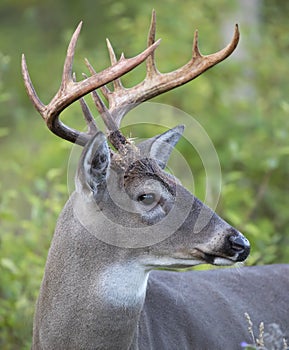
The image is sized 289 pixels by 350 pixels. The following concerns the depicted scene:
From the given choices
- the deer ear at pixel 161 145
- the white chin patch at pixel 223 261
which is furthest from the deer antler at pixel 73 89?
the white chin patch at pixel 223 261

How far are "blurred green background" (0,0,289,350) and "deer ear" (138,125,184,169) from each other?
58.0 inches

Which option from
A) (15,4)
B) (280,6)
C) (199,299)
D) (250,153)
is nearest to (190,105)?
(250,153)

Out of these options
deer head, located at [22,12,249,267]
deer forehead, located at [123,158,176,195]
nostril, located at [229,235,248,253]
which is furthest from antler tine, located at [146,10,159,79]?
nostril, located at [229,235,248,253]

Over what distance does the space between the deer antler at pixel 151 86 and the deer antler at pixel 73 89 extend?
0.14 meters

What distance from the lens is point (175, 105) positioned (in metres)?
10.5

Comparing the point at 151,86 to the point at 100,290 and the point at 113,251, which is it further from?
the point at 100,290

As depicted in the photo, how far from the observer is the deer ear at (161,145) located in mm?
4977

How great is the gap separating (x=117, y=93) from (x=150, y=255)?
3.48ft

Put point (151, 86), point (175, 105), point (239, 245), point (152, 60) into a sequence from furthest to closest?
point (175, 105) → point (152, 60) → point (151, 86) → point (239, 245)

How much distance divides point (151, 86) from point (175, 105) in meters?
5.61

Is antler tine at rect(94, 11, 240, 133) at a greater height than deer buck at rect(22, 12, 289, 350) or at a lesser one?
greater

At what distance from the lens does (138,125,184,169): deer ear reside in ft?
16.3

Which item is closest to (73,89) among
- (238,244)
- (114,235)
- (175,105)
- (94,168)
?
(94,168)

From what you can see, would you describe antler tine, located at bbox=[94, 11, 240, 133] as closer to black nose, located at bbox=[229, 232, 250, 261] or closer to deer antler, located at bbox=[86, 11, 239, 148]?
deer antler, located at bbox=[86, 11, 239, 148]
